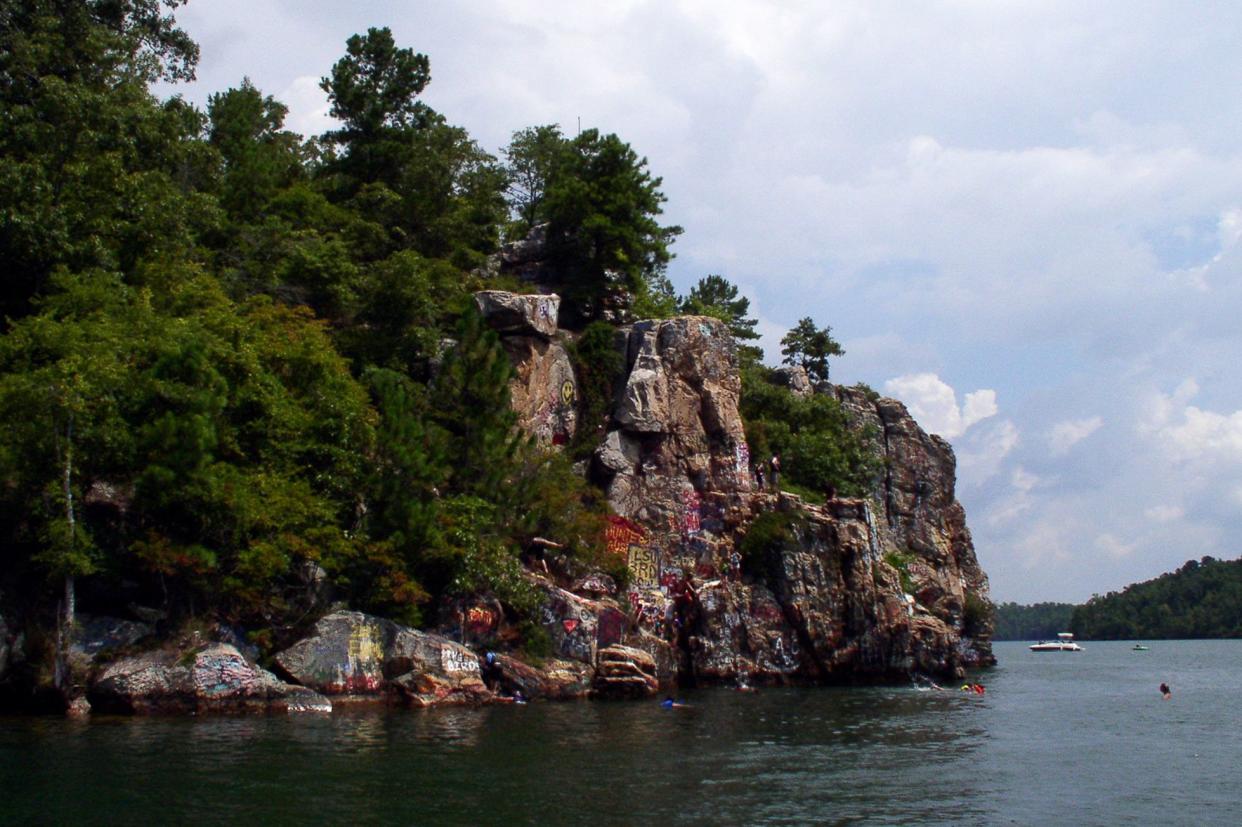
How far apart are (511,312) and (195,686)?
72.8 feet

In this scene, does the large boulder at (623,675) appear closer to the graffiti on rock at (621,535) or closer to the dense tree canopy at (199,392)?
the dense tree canopy at (199,392)

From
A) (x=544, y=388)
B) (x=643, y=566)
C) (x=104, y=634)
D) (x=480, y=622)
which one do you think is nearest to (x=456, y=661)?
(x=480, y=622)

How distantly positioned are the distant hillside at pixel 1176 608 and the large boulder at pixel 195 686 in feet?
538

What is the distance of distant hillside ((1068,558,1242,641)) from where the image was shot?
527 feet

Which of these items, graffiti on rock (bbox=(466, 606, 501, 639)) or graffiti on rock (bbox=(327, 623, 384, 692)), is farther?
graffiti on rock (bbox=(466, 606, 501, 639))

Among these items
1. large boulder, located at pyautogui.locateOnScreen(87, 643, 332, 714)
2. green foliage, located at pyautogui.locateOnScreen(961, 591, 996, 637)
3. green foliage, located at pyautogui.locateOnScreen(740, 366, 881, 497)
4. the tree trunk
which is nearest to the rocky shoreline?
large boulder, located at pyautogui.locateOnScreen(87, 643, 332, 714)

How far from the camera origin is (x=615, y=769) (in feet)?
68.0

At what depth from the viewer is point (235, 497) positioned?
29.0m

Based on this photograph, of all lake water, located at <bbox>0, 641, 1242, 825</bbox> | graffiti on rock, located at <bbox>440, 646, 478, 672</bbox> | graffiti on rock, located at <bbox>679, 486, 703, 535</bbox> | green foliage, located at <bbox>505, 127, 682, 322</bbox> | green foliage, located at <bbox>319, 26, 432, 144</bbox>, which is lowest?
lake water, located at <bbox>0, 641, 1242, 825</bbox>

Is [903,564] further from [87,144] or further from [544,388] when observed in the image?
[87,144]

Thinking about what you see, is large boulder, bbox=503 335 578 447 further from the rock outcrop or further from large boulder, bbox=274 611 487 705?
large boulder, bbox=274 611 487 705

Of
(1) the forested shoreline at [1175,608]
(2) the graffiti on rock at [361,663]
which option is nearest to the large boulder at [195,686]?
(2) the graffiti on rock at [361,663]

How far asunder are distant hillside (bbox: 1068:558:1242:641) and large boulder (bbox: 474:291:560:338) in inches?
5869

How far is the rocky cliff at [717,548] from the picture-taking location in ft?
145
